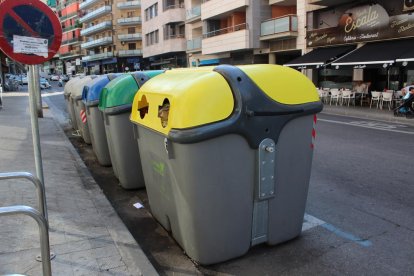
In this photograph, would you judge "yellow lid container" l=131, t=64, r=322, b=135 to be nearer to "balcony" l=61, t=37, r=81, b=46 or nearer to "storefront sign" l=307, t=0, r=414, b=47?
"storefront sign" l=307, t=0, r=414, b=47

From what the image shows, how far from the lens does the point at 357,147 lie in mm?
8961

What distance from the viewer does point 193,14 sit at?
38281 mm

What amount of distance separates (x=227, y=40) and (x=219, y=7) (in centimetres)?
304

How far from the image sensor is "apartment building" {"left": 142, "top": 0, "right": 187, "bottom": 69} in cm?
4391

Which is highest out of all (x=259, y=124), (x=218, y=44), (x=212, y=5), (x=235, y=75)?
(x=212, y=5)

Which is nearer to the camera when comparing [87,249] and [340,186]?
[87,249]

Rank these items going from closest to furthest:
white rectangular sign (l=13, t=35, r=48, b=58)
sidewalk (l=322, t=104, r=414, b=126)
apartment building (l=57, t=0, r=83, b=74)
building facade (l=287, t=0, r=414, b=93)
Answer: white rectangular sign (l=13, t=35, r=48, b=58) → sidewalk (l=322, t=104, r=414, b=126) → building facade (l=287, t=0, r=414, b=93) → apartment building (l=57, t=0, r=83, b=74)

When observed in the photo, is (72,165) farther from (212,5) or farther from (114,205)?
(212,5)

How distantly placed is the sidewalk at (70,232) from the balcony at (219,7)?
2447cm

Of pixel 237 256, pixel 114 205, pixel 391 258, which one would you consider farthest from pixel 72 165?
pixel 391 258

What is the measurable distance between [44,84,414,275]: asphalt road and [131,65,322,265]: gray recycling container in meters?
0.18

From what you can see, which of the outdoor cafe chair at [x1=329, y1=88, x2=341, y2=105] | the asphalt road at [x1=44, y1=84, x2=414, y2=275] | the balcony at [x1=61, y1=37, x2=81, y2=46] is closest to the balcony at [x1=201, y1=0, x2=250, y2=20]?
the outdoor cafe chair at [x1=329, y1=88, x2=341, y2=105]

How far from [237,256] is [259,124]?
1.26 m

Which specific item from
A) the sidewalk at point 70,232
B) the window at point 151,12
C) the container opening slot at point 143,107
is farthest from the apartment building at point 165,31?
the container opening slot at point 143,107
